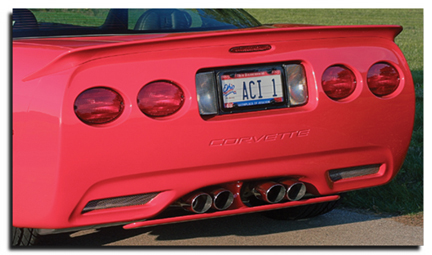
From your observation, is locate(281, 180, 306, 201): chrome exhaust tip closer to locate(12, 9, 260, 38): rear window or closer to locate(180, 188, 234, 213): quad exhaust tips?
locate(180, 188, 234, 213): quad exhaust tips

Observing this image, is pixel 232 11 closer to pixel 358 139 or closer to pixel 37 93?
pixel 358 139

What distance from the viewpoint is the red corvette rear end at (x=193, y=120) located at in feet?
7.73

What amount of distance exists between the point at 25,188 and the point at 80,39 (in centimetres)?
79

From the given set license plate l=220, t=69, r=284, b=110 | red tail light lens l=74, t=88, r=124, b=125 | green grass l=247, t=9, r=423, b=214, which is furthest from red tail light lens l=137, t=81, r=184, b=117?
green grass l=247, t=9, r=423, b=214

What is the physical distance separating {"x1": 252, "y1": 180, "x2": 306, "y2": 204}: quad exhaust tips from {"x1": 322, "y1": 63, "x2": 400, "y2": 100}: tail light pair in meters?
0.47

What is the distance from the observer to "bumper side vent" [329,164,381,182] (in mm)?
Answer: 2877

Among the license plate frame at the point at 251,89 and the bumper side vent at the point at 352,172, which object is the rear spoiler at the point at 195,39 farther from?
the bumper side vent at the point at 352,172

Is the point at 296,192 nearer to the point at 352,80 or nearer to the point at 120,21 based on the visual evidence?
the point at 352,80

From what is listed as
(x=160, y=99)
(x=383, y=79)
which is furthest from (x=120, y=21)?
(x=383, y=79)

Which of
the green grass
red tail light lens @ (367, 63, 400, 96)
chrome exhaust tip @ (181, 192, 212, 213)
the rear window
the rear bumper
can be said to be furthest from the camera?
the green grass

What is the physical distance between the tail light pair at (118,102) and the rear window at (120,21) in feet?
2.36

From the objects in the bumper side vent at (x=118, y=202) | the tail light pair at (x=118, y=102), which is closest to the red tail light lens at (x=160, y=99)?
the tail light pair at (x=118, y=102)
